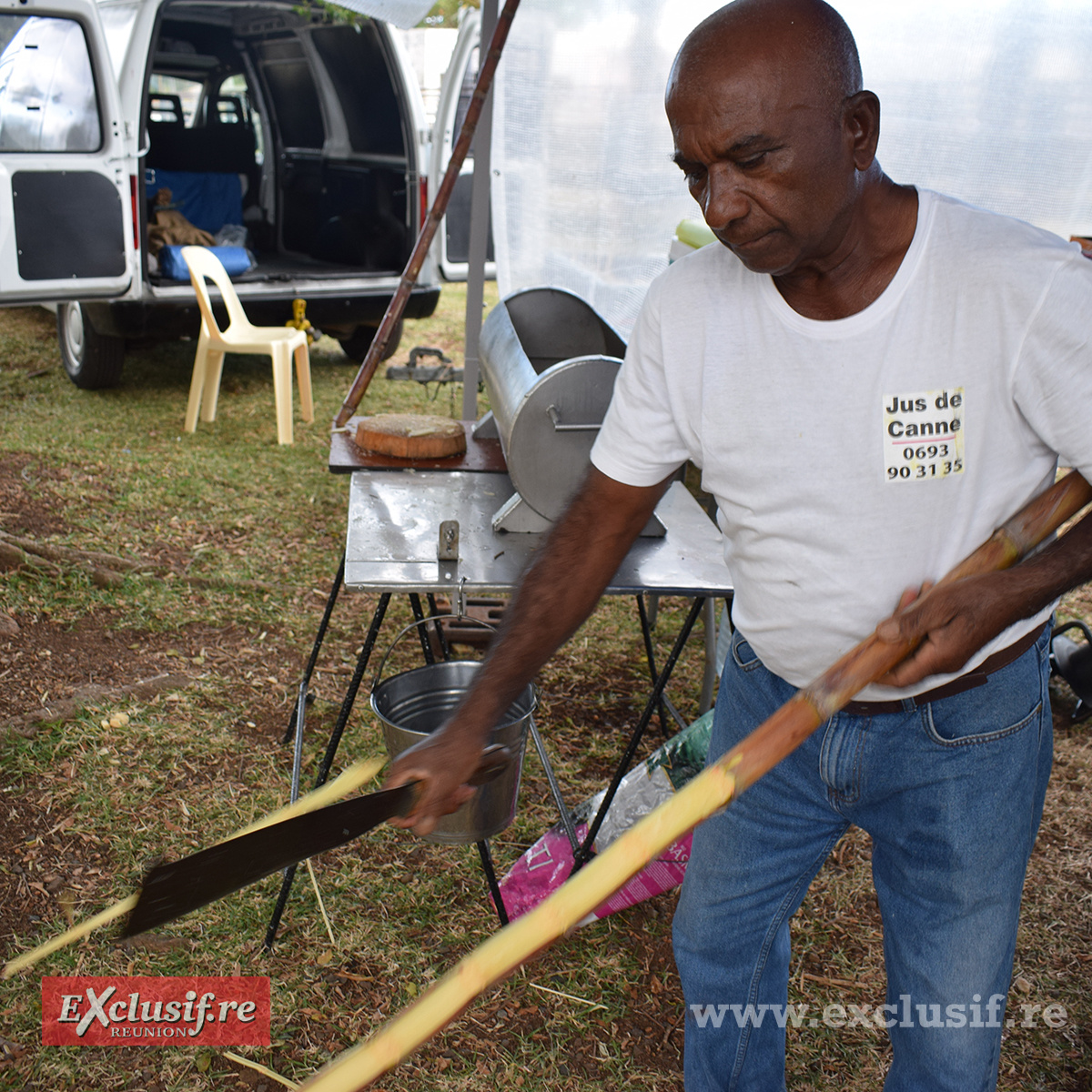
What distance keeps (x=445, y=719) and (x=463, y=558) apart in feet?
1.46

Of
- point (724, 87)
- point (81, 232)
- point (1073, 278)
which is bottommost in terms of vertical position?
point (81, 232)

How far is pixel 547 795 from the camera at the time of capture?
133 inches

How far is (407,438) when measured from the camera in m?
3.37

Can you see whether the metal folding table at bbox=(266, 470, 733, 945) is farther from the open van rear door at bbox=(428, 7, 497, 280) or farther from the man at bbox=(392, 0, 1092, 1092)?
the open van rear door at bbox=(428, 7, 497, 280)

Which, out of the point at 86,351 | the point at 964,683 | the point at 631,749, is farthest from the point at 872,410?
the point at 86,351

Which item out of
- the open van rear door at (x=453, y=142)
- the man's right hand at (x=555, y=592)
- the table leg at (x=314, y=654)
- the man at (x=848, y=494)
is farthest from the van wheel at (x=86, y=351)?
the man at (x=848, y=494)

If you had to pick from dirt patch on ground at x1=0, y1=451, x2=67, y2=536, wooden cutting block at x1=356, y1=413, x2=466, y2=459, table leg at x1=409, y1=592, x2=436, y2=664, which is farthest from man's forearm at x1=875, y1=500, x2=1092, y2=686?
dirt patch on ground at x1=0, y1=451, x2=67, y2=536

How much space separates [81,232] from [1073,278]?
6151mm

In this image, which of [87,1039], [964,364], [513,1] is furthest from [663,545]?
[513,1]

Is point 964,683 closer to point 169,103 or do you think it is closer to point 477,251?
point 477,251

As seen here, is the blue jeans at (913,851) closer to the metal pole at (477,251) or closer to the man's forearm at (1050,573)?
the man's forearm at (1050,573)

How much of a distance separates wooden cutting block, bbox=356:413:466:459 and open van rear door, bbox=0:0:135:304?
3648 millimetres

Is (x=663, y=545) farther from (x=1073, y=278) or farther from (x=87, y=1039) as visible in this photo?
(x=87, y=1039)

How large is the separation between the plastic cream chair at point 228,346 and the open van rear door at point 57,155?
596mm
